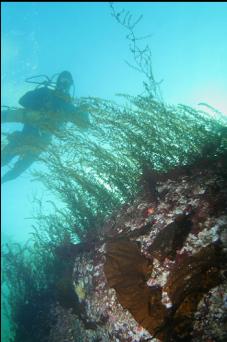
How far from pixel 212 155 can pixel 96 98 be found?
1.81m

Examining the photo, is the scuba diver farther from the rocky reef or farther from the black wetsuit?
the rocky reef

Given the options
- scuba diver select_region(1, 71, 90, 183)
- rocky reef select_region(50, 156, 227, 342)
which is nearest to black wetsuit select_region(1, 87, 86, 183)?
scuba diver select_region(1, 71, 90, 183)

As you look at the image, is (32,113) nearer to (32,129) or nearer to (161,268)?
(32,129)

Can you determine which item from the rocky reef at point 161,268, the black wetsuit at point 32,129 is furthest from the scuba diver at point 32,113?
the rocky reef at point 161,268

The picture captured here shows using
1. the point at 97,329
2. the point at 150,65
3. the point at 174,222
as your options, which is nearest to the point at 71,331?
the point at 97,329

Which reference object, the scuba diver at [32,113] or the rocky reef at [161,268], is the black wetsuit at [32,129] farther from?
the rocky reef at [161,268]

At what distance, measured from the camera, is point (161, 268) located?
3.36 metres

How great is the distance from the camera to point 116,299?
12.0 ft

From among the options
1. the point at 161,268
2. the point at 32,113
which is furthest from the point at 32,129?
the point at 161,268

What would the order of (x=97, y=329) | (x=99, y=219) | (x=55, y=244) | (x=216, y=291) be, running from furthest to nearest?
(x=55, y=244) → (x=99, y=219) → (x=97, y=329) → (x=216, y=291)

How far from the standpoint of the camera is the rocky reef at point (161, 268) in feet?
9.57

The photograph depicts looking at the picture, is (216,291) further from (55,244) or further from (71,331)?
(55,244)

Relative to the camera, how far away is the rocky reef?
2.92 metres

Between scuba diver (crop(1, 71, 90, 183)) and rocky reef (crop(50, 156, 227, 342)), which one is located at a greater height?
scuba diver (crop(1, 71, 90, 183))
